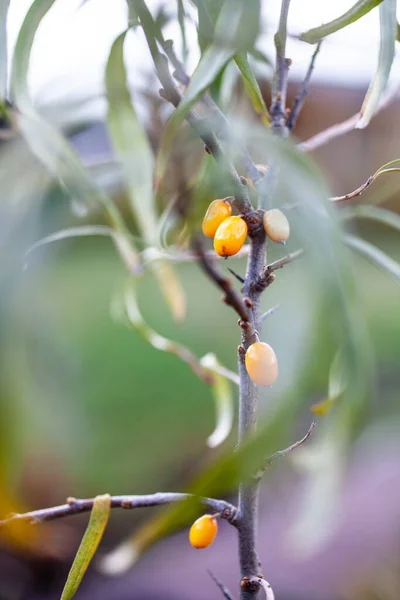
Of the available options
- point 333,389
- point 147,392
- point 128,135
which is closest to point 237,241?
point 333,389

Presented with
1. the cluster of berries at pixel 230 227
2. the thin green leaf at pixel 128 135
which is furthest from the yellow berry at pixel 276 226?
the thin green leaf at pixel 128 135

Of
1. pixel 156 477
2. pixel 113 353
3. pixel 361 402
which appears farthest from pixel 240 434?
pixel 113 353

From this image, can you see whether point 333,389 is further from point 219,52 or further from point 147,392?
point 147,392

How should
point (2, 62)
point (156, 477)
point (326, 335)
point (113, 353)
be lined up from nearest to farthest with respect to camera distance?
1. point (326, 335)
2. point (2, 62)
3. point (156, 477)
4. point (113, 353)

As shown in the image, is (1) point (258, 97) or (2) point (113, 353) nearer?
(1) point (258, 97)

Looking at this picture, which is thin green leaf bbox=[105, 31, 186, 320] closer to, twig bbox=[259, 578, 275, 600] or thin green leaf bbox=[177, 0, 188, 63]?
thin green leaf bbox=[177, 0, 188, 63]

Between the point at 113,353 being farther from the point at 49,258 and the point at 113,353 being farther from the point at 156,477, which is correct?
the point at 49,258

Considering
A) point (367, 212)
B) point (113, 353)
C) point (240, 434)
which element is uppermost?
point (113, 353)
